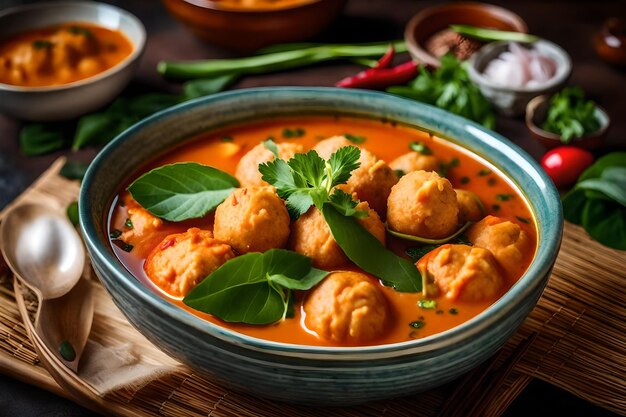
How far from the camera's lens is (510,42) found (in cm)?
465

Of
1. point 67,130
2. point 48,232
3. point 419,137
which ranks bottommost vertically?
point 67,130

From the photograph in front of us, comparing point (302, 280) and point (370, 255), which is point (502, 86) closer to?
point (370, 255)

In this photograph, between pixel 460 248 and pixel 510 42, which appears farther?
pixel 510 42

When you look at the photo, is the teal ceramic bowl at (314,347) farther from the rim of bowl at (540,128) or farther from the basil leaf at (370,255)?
the rim of bowl at (540,128)

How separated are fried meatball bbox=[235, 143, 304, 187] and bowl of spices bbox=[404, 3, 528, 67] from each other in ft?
6.41

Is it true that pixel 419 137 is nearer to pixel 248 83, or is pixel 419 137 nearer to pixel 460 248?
pixel 460 248

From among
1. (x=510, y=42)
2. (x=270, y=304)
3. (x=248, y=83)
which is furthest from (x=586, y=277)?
(x=248, y=83)

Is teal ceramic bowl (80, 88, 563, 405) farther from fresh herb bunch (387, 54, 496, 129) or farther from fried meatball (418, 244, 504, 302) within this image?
fresh herb bunch (387, 54, 496, 129)

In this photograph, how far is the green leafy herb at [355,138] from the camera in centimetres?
312

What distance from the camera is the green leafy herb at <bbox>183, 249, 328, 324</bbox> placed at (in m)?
2.23

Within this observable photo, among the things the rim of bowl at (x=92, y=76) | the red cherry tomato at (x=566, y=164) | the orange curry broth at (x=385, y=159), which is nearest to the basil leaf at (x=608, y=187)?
the red cherry tomato at (x=566, y=164)

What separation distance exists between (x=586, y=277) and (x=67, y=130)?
2.81 meters

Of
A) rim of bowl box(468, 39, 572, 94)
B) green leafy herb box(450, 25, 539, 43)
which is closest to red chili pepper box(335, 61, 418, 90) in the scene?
rim of bowl box(468, 39, 572, 94)

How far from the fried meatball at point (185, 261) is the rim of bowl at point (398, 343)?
102 millimetres
